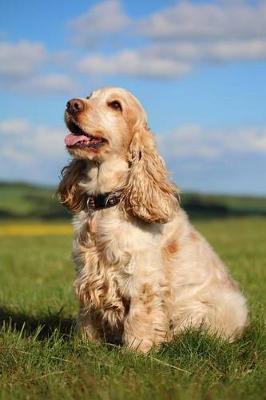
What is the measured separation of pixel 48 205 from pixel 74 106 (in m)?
61.1

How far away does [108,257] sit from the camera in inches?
232

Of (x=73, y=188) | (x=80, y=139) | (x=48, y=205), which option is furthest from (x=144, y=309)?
(x=48, y=205)

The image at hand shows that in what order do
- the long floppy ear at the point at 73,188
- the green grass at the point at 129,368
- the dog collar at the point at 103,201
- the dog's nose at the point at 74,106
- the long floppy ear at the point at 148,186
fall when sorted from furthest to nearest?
the long floppy ear at the point at 73,188, the dog collar at the point at 103,201, the long floppy ear at the point at 148,186, the dog's nose at the point at 74,106, the green grass at the point at 129,368

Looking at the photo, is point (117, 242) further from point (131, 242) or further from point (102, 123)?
point (102, 123)

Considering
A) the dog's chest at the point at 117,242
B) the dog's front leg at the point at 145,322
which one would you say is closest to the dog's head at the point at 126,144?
the dog's chest at the point at 117,242

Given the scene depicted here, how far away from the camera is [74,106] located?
5.79 metres

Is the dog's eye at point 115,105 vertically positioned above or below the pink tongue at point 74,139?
above

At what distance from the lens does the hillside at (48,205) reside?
207ft

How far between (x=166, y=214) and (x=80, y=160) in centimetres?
97

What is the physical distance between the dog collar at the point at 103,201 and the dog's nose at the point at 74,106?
0.78 metres

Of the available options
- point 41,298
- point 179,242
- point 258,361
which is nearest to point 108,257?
point 179,242

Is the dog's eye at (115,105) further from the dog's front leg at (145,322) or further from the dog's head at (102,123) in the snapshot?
the dog's front leg at (145,322)

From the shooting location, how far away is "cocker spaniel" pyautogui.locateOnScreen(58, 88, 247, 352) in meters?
5.85

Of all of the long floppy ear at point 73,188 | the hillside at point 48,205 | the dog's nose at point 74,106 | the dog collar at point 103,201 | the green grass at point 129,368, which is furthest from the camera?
the hillside at point 48,205
